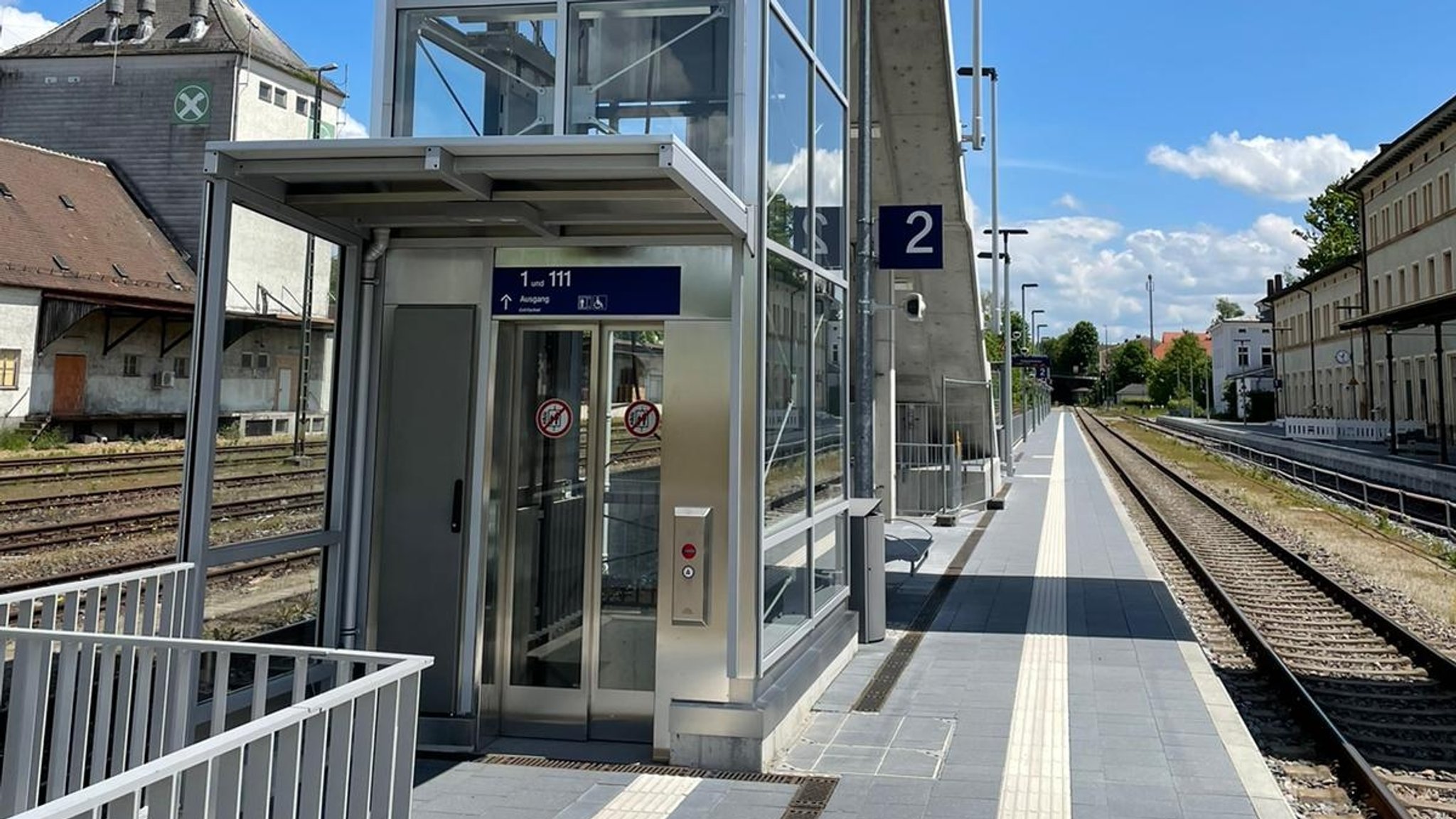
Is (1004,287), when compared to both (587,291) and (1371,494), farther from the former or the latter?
(587,291)

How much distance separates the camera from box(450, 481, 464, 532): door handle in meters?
5.71

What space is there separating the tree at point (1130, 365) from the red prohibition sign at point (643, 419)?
155839 millimetres

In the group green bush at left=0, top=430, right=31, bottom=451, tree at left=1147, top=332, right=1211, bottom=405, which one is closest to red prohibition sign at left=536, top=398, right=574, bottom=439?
green bush at left=0, top=430, right=31, bottom=451

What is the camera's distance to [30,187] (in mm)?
31000

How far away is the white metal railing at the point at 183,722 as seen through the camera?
2.35m

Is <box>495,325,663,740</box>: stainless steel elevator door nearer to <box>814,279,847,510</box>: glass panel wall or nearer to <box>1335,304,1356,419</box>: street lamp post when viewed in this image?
<box>814,279,847,510</box>: glass panel wall

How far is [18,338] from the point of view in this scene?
25.6 meters

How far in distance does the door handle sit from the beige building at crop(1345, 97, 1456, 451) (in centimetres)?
3354

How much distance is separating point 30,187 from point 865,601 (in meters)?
33.6

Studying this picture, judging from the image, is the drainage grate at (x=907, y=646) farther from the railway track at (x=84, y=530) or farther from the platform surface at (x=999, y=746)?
the railway track at (x=84, y=530)

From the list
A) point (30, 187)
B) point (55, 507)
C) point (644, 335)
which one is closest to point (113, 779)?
point (644, 335)

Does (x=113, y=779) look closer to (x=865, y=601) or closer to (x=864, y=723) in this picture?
(x=864, y=723)

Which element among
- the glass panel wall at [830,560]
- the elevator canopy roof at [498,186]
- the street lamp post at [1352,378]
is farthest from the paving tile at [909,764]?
the street lamp post at [1352,378]

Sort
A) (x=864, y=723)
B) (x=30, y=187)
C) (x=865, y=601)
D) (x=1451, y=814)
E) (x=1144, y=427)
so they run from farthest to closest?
(x=1144, y=427) < (x=30, y=187) < (x=865, y=601) < (x=864, y=723) < (x=1451, y=814)
